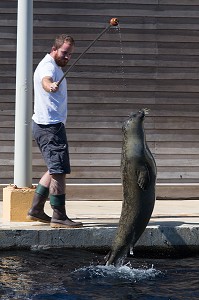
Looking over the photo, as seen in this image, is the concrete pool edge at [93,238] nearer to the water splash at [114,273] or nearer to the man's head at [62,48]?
the water splash at [114,273]

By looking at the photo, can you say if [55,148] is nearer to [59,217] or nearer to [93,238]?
[59,217]

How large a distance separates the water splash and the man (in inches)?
43.5

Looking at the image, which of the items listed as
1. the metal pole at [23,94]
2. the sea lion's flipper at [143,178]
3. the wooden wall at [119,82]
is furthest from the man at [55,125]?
the wooden wall at [119,82]

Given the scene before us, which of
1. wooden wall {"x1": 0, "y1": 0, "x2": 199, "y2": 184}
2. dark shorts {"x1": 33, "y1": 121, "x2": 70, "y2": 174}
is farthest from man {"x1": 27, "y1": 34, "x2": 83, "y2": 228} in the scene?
wooden wall {"x1": 0, "y1": 0, "x2": 199, "y2": 184}

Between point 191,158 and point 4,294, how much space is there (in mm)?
5833

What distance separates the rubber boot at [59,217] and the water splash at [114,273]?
1.01 metres

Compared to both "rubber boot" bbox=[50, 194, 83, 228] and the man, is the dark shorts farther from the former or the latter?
"rubber boot" bbox=[50, 194, 83, 228]

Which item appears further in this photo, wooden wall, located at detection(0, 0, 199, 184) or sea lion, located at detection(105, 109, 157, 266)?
wooden wall, located at detection(0, 0, 199, 184)

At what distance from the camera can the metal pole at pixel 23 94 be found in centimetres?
904

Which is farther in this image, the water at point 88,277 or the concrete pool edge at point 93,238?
the concrete pool edge at point 93,238

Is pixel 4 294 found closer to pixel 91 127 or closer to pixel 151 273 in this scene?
pixel 151 273

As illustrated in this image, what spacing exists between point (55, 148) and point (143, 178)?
4.78 feet

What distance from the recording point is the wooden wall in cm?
1171

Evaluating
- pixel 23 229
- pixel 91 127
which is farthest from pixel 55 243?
pixel 91 127
